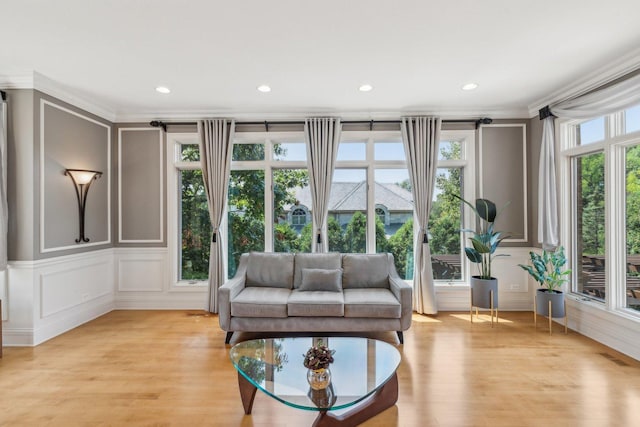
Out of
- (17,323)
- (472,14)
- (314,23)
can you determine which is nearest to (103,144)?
(17,323)

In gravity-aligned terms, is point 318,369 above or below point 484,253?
below

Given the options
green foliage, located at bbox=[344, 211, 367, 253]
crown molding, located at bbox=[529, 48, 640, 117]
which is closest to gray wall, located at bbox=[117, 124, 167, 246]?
green foliage, located at bbox=[344, 211, 367, 253]

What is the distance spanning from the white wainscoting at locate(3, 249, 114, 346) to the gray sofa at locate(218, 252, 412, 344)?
76.8 inches

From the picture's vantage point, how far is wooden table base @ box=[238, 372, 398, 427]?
1.95 m

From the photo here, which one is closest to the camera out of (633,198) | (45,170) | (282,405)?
(282,405)

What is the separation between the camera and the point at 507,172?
14.5 feet

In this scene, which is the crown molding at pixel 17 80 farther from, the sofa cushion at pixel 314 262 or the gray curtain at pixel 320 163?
the sofa cushion at pixel 314 262

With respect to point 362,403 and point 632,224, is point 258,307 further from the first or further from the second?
point 632,224

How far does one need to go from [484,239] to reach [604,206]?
47.0 inches

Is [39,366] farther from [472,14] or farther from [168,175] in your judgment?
[472,14]

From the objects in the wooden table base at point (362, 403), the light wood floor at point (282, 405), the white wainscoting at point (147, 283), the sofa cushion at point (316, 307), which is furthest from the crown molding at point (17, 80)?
the wooden table base at point (362, 403)

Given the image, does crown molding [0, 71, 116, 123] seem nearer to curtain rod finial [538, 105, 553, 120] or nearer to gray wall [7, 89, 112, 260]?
gray wall [7, 89, 112, 260]

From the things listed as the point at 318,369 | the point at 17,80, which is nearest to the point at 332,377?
the point at 318,369

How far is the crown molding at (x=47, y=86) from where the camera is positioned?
323 centimetres
